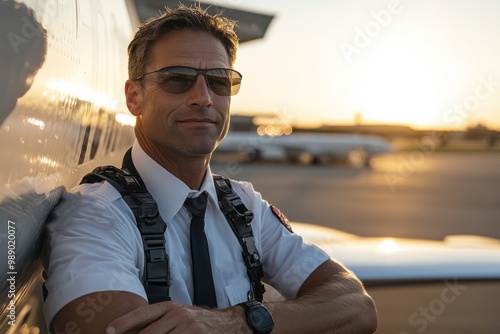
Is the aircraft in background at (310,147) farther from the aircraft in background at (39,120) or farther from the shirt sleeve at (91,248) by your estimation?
the shirt sleeve at (91,248)

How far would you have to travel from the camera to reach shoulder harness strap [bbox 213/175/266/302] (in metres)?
2.37

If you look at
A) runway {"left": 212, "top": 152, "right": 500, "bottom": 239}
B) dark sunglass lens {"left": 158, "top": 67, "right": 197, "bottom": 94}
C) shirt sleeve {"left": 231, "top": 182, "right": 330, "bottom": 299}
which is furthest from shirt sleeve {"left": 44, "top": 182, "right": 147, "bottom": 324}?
runway {"left": 212, "top": 152, "right": 500, "bottom": 239}

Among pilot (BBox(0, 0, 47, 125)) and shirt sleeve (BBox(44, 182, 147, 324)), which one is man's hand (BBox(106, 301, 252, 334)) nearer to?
shirt sleeve (BBox(44, 182, 147, 324))

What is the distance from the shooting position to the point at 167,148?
7.76 ft

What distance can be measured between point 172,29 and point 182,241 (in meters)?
0.74

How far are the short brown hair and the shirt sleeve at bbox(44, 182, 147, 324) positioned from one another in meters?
0.51

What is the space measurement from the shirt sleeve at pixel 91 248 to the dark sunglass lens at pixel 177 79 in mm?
407

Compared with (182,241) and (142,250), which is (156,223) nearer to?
(142,250)

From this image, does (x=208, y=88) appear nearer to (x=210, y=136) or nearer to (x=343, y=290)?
(x=210, y=136)

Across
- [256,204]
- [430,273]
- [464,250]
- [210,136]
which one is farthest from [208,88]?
[464,250]

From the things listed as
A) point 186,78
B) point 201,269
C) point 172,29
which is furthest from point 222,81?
point 201,269

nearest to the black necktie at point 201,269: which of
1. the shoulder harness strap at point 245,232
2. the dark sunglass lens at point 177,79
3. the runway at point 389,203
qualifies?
the shoulder harness strap at point 245,232

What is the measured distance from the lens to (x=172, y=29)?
2305mm

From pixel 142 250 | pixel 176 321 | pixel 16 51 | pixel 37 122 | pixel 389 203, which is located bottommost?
pixel 389 203
